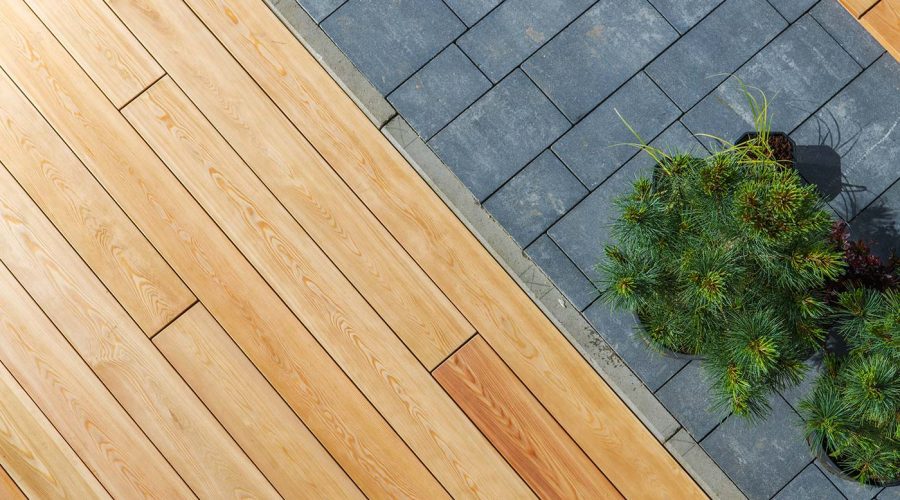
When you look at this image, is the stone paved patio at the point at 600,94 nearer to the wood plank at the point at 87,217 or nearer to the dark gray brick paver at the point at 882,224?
the dark gray brick paver at the point at 882,224

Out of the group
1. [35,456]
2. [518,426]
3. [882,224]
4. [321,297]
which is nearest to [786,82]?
[882,224]

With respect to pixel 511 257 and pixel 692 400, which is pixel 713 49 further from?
pixel 692 400

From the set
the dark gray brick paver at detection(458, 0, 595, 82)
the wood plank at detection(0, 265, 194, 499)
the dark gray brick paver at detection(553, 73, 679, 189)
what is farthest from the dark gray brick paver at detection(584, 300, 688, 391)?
the wood plank at detection(0, 265, 194, 499)

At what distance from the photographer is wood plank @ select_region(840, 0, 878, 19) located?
3.28 metres

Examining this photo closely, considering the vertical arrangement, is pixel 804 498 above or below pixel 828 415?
below

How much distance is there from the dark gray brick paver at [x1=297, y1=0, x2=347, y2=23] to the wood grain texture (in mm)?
611

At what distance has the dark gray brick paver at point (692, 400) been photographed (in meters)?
3.06

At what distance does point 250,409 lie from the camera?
3102 mm

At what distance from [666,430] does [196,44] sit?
227cm

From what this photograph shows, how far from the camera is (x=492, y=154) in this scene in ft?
10.7

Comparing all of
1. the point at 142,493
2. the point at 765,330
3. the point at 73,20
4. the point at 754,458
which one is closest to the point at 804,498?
the point at 754,458

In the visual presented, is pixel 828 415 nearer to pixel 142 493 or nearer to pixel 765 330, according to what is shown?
pixel 765 330

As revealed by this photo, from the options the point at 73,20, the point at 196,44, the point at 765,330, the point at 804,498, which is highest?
the point at 73,20

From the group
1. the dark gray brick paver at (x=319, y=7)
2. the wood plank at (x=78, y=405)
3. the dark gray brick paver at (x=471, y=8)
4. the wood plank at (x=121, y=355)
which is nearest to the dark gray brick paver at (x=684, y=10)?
the dark gray brick paver at (x=471, y=8)
